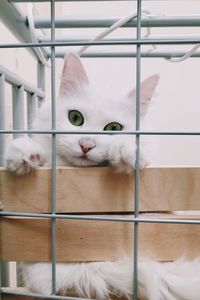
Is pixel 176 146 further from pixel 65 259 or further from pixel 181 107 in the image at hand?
pixel 65 259

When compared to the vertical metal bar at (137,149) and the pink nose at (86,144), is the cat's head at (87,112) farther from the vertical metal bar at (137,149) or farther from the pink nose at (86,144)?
the vertical metal bar at (137,149)

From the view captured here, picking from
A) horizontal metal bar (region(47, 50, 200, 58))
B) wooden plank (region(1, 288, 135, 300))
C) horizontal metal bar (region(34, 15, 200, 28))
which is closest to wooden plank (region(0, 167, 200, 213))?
wooden plank (region(1, 288, 135, 300))

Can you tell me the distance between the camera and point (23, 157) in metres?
0.48

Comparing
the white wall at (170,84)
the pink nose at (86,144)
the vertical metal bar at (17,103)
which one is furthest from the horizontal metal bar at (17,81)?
the white wall at (170,84)

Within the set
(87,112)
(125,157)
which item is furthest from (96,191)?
(87,112)

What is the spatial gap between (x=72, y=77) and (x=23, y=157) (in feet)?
0.79

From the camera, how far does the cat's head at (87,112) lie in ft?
1.81

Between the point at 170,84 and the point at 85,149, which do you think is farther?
the point at 170,84

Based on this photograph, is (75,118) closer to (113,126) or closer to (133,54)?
(113,126)

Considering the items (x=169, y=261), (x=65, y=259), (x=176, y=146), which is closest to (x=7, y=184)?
(x=65, y=259)

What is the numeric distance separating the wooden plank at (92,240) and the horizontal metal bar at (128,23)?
0.43 m

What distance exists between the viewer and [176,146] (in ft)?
5.54

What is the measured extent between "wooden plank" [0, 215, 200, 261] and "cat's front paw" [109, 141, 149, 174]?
0.29 ft

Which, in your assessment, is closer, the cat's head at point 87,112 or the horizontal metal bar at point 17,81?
the cat's head at point 87,112
